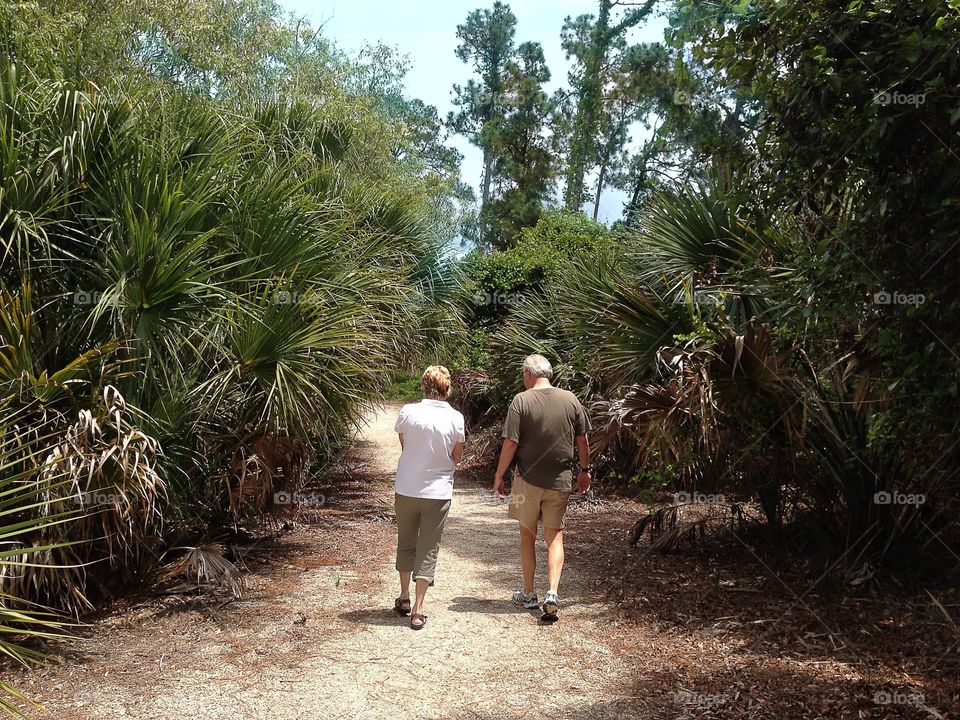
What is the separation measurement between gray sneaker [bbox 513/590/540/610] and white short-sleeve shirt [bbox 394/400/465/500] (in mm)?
1107

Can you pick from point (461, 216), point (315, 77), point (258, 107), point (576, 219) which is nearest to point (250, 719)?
point (258, 107)

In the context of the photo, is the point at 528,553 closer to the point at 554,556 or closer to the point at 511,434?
the point at 554,556

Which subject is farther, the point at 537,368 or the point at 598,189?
the point at 598,189

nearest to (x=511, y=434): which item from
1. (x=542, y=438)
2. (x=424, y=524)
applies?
(x=542, y=438)

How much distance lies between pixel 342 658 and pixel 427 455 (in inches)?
55.5

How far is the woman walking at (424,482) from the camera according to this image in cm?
589

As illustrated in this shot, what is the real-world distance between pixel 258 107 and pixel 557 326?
5022mm

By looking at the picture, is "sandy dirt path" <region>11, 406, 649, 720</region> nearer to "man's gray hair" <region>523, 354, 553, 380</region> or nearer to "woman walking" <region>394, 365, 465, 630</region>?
"woman walking" <region>394, 365, 465, 630</region>

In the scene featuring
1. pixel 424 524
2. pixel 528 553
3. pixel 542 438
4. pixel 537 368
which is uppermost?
pixel 537 368

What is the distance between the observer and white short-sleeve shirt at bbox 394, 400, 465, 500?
5.89m

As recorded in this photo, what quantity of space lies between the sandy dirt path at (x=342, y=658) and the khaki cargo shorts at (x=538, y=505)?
2.26ft

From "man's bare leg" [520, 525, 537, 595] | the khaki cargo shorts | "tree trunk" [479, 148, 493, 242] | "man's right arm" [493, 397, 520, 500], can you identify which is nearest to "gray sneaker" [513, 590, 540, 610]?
"man's bare leg" [520, 525, 537, 595]

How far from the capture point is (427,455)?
19.4 ft

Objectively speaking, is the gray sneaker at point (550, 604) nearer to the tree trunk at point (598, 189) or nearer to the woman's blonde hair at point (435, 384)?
the woman's blonde hair at point (435, 384)
